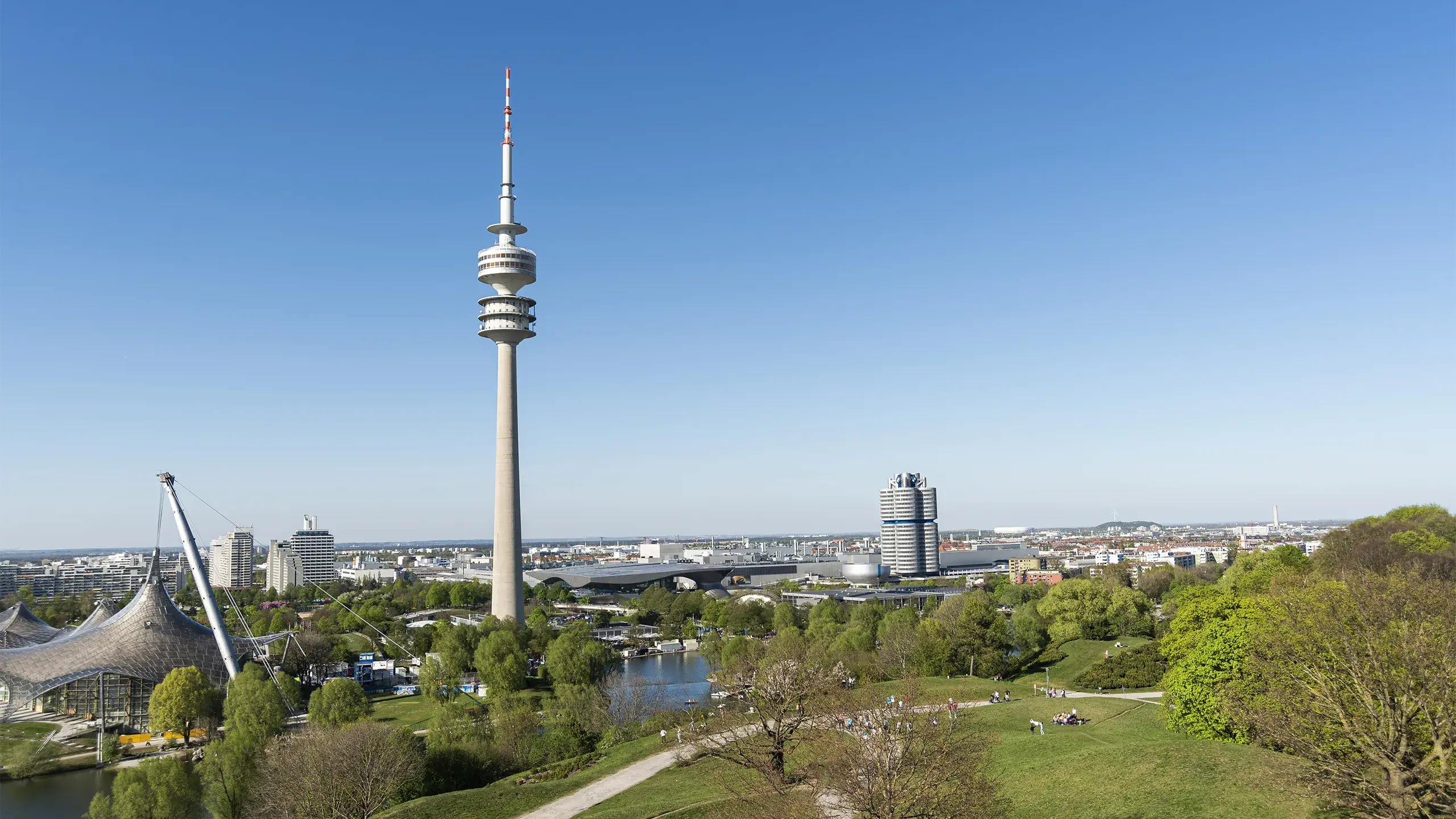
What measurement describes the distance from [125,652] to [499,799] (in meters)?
47.2

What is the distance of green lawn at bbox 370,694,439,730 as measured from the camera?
59.5m

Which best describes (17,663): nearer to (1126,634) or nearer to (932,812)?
(932,812)

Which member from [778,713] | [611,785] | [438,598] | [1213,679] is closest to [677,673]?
[611,785]

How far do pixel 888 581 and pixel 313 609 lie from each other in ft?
316

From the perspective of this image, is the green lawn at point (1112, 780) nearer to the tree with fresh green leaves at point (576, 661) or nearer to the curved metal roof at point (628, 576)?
the tree with fresh green leaves at point (576, 661)

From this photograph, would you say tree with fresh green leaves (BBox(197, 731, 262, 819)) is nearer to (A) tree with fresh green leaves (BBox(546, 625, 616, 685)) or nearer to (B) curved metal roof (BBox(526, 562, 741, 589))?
(A) tree with fresh green leaves (BBox(546, 625, 616, 685))

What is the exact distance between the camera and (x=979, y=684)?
56.4 metres

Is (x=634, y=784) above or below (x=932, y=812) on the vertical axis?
below

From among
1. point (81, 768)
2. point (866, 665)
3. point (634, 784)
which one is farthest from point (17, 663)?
point (866, 665)

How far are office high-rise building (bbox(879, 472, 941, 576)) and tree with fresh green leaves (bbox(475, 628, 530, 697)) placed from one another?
119 meters

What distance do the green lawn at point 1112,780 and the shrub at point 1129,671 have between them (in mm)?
14529

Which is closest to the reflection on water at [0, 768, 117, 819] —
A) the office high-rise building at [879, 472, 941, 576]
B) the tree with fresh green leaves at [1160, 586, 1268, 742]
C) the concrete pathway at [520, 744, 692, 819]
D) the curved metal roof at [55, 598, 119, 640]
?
the curved metal roof at [55, 598, 119, 640]

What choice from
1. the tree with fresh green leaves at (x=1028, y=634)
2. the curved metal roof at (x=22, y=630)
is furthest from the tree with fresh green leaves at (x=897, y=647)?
the curved metal roof at (x=22, y=630)

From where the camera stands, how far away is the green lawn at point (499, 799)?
3253cm
